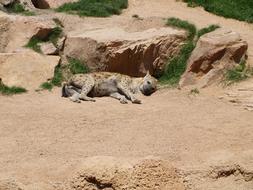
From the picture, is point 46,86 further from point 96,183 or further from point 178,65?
point 96,183

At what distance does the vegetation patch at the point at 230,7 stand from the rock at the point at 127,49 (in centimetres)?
274

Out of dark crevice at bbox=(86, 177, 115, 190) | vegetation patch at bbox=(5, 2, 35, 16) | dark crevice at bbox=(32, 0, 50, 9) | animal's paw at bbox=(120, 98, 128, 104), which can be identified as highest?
dark crevice at bbox=(86, 177, 115, 190)

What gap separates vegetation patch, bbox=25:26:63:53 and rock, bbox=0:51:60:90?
33 cm

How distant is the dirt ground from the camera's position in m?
8.55

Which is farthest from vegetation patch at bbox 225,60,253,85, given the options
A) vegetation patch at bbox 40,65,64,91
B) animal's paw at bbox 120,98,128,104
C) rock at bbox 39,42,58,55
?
rock at bbox 39,42,58,55

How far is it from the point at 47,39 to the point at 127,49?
1.80 meters

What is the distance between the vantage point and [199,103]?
1181 centimetres

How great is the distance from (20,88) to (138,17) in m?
3.92

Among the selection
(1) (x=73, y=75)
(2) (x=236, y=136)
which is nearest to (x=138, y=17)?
(1) (x=73, y=75)

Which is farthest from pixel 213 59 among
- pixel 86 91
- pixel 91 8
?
pixel 91 8

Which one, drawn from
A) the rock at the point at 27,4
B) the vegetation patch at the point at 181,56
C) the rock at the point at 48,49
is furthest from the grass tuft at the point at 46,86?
the rock at the point at 27,4

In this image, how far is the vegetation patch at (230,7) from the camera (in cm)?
1617

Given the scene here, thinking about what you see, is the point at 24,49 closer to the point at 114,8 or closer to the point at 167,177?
Result: the point at 114,8

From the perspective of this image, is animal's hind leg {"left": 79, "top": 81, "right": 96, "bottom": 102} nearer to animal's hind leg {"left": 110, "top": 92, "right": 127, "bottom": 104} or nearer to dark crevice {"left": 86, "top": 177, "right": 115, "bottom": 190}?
animal's hind leg {"left": 110, "top": 92, "right": 127, "bottom": 104}
